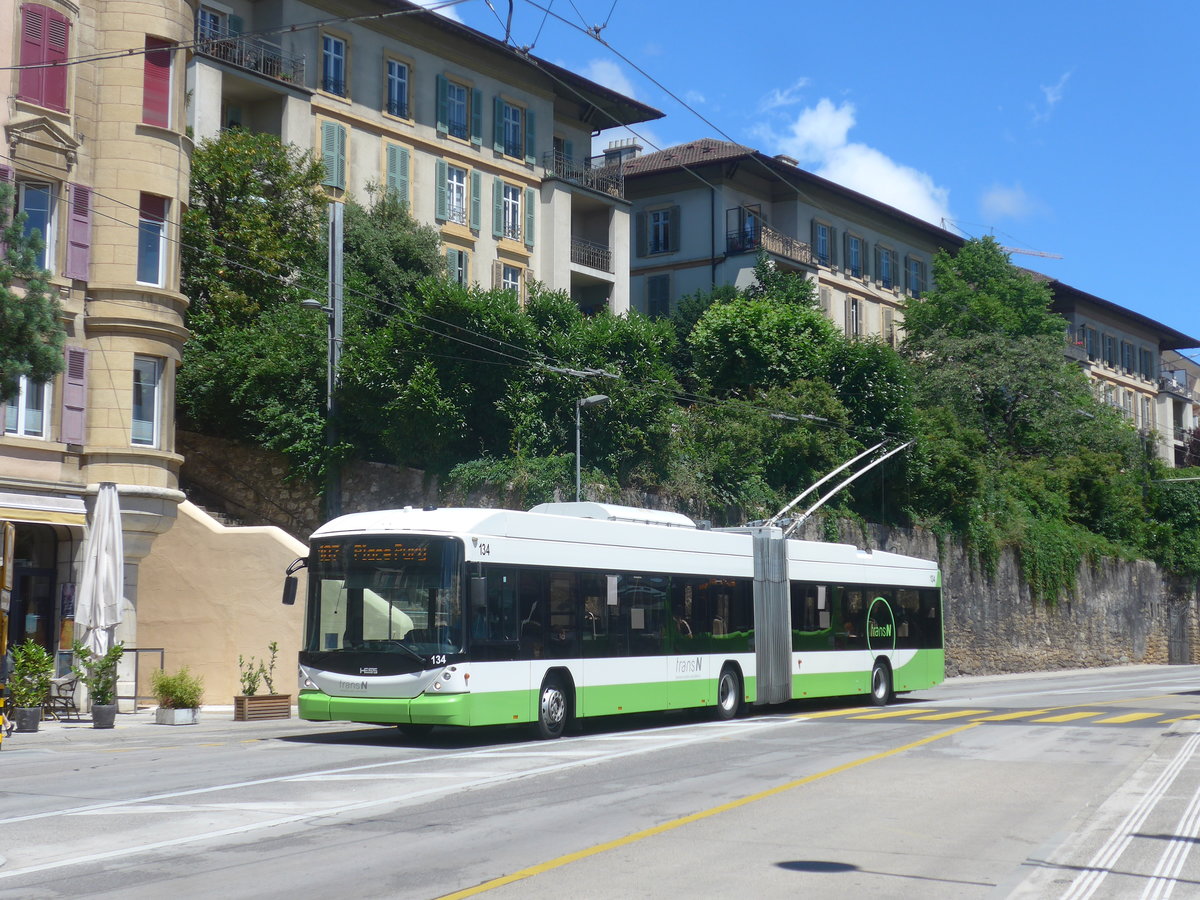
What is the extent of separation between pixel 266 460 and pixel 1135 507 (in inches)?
1640

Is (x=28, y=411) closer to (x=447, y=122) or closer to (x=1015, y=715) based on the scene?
(x=1015, y=715)

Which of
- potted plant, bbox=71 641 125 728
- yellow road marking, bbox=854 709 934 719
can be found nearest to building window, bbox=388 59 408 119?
potted plant, bbox=71 641 125 728

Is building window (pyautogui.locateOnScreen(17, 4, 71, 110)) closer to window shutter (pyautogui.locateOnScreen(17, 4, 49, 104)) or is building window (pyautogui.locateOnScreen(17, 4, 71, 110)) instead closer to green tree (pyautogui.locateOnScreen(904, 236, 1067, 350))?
window shutter (pyautogui.locateOnScreen(17, 4, 49, 104))

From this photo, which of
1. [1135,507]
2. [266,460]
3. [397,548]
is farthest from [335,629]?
[1135,507]

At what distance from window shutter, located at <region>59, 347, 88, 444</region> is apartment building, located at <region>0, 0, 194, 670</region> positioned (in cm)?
3

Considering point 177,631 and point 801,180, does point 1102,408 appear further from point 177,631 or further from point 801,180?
point 177,631

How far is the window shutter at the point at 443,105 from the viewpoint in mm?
43812

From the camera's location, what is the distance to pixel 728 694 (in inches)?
914

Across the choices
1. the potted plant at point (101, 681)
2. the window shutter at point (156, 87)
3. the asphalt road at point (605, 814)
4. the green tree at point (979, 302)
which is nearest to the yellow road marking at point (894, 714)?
the asphalt road at point (605, 814)

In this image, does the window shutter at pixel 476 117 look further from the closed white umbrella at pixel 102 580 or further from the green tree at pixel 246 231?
the closed white umbrella at pixel 102 580

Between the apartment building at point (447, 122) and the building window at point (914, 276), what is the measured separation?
2129 cm

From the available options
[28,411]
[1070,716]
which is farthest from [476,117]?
[1070,716]

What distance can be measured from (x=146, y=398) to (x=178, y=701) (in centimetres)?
662

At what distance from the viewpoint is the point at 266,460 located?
106 feet
